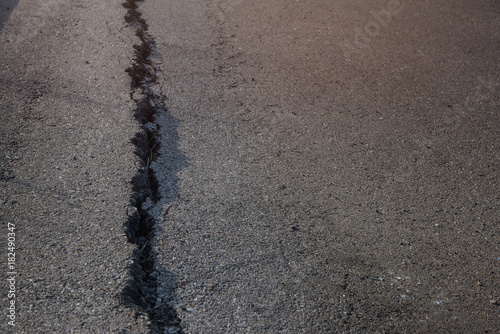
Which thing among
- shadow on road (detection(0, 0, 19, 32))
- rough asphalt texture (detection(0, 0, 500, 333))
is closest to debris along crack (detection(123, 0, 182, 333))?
rough asphalt texture (detection(0, 0, 500, 333))

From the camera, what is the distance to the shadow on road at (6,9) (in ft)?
18.3

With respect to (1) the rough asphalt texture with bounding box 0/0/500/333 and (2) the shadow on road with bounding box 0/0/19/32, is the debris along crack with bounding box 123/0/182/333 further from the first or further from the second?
(2) the shadow on road with bounding box 0/0/19/32

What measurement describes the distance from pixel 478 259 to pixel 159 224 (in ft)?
7.82

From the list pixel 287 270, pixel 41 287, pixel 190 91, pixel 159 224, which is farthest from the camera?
pixel 190 91

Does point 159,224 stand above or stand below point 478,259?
below

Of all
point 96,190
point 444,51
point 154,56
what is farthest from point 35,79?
point 444,51

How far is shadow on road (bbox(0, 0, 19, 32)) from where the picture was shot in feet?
18.3

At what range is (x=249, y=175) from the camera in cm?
364

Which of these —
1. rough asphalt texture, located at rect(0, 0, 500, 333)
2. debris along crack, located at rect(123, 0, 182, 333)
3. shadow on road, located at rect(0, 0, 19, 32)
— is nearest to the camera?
debris along crack, located at rect(123, 0, 182, 333)

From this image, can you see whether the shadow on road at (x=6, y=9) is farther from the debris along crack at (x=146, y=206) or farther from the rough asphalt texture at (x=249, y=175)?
the debris along crack at (x=146, y=206)

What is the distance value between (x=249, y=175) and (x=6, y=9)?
4.79 metres

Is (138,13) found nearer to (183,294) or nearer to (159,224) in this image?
(159,224)

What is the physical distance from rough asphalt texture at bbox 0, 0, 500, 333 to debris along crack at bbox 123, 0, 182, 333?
0.07 ft

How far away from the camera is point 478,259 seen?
307 centimetres
